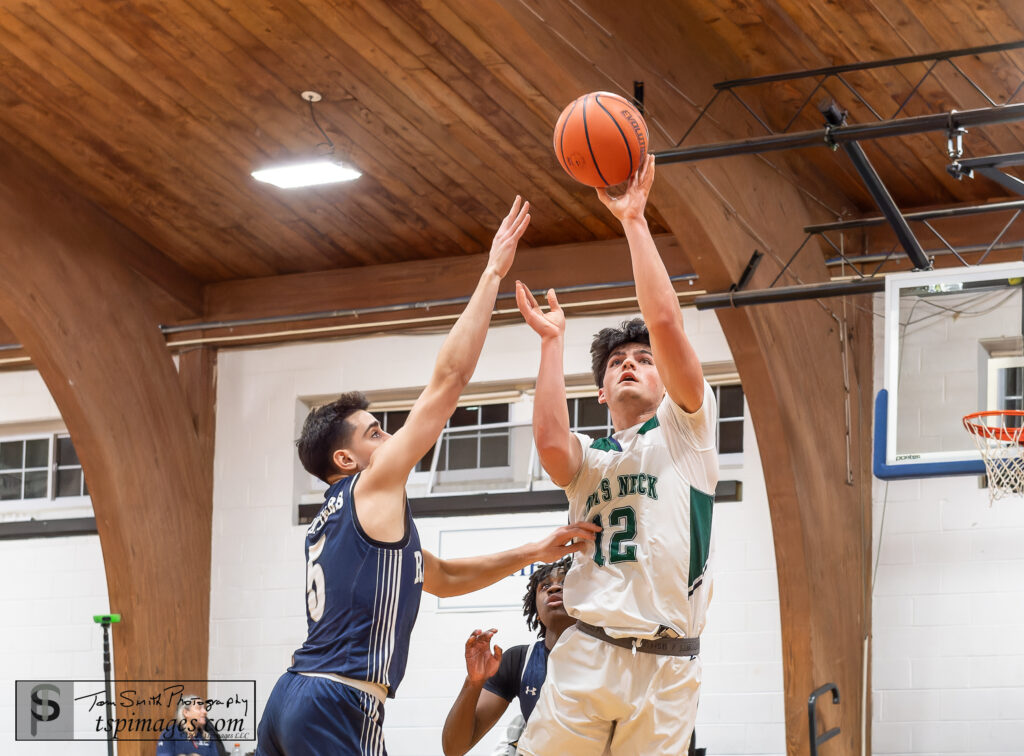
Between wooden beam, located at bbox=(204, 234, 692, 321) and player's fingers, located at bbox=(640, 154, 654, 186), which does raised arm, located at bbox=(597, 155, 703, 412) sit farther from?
wooden beam, located at bbox=(204, 234, 692, 321)

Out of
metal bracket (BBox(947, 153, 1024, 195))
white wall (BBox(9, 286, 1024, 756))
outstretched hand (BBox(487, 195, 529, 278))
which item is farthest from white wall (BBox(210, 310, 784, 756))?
outstretched hand (BBox(487, 195, 529, 278))

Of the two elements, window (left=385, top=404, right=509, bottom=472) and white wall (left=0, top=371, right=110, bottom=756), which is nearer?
window (left=385, top=404, right=509, bottom=472)

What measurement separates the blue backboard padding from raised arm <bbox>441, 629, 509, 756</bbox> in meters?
2.69

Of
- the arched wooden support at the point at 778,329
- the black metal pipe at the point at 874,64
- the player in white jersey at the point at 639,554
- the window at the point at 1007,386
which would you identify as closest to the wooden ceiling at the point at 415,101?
the arched wooden support at the point at 778,329

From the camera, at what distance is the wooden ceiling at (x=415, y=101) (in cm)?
768

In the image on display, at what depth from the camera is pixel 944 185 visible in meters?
9.27

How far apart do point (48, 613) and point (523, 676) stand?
6.43 m

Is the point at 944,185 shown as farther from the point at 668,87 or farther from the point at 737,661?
the point at 737,661

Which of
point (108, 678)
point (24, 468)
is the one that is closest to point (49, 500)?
point (24, 468)

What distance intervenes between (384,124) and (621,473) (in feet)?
16.2

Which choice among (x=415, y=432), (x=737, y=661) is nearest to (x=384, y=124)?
(x=737, y=661)

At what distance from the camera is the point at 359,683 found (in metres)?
4.22

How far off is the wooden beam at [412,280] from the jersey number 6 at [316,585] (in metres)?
5.77

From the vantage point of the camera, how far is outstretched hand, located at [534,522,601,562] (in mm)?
4430
